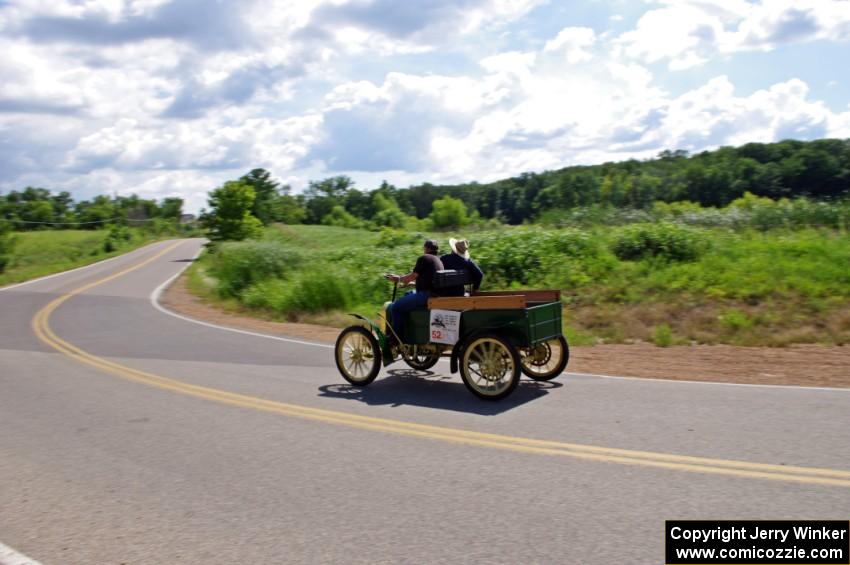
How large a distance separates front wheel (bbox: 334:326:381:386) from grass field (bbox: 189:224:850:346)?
542 centimetres

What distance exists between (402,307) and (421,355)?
2.35 feet

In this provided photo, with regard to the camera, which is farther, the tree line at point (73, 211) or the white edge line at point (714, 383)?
the tree line at point (73, 211)

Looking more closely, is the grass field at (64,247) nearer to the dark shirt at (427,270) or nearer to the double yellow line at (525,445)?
the double yellow line at (525,445)

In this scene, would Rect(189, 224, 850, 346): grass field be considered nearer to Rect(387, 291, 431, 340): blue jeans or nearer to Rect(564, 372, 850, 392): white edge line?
Rect(564, 372, 850, 392): white edge line

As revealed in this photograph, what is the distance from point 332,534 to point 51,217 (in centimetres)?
18201

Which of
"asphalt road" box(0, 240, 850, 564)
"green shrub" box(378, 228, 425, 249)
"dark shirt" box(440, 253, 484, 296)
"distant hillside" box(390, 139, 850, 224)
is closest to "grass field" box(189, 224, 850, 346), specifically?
"dark shirt" box(440, 253, 484, 296)

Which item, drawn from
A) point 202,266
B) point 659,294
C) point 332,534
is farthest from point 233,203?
point 332,534

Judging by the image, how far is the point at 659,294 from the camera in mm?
15781

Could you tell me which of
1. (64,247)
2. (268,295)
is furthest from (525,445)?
(64,247)

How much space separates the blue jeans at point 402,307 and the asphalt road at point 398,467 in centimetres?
78

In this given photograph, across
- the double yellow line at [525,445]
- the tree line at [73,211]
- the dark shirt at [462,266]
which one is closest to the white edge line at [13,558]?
the double yellow line at [525,445]

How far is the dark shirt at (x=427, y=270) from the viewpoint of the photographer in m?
9.12

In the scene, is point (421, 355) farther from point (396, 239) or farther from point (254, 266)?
point (396, 239)

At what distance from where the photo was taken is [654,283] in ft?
53.5
